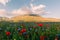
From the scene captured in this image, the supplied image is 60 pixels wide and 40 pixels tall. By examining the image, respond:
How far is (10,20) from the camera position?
4781 millimetres

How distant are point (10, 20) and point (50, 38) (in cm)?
229

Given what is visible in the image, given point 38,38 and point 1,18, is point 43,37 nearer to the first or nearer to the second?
point 38,38

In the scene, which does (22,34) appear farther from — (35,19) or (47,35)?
(35,19)

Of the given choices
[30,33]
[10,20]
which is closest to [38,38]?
[30,33]

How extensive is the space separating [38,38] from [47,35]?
0.66 ft

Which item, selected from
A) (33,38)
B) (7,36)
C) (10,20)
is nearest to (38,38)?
(33,38)

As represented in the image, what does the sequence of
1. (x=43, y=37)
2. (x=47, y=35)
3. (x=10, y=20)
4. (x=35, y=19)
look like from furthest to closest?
(x=35, y=19) → (x=10, y=20) → (x=47, y=35) → (x=43, y=37)

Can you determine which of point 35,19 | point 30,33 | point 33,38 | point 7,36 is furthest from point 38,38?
point 35,19

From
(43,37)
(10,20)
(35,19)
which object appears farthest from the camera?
(35,19)

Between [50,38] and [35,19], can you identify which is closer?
[50,38]

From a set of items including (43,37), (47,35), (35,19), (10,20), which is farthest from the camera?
(35,19)

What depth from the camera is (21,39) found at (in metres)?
2.56

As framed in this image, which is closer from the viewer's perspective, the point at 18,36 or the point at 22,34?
the point at 18,36

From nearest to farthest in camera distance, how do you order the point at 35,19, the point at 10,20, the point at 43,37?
the point at 43,37 < the point at 10,20 < the point at 35,19
